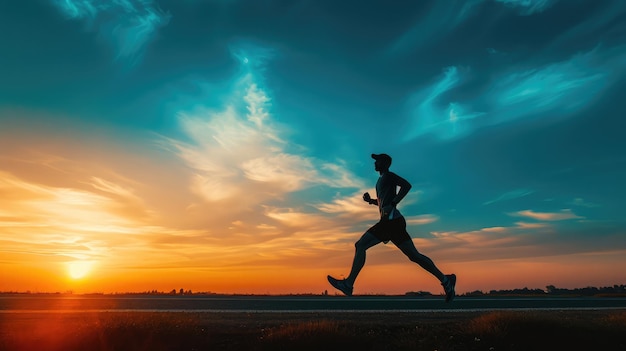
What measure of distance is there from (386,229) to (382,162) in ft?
3.86

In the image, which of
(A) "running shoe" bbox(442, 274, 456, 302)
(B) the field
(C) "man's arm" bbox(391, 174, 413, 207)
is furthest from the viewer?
(B) the field

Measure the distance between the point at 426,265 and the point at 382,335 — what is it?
2.23 metres

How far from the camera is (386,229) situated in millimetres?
8602

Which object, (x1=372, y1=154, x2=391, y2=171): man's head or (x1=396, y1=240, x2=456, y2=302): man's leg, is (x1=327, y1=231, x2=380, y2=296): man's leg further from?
(x1=372, y1=154, x2=391, y2=171): man's head

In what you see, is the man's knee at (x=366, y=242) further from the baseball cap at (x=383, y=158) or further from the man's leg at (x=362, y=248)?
the baseball cap at (x=383, y=158)

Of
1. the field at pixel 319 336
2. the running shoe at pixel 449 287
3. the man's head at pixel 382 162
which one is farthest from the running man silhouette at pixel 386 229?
the field at pixel 319 336

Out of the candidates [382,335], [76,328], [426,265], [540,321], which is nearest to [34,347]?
[76,328]

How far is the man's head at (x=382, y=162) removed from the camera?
881 cm

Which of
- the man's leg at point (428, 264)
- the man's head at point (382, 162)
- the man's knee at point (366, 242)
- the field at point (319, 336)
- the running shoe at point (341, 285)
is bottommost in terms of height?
the field at point (319, 336)

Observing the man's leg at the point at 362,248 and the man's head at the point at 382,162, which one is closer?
the man's leg at the point at 362,248

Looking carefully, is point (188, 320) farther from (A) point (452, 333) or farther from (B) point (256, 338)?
(A) point (452, 333)

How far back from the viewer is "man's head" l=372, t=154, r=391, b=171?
8812 millimetres

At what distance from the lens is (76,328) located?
1018cm

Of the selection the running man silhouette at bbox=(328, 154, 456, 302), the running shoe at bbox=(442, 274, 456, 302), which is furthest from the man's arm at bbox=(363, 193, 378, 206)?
the running shoe at bbox=(442, 274, 456, 302)
